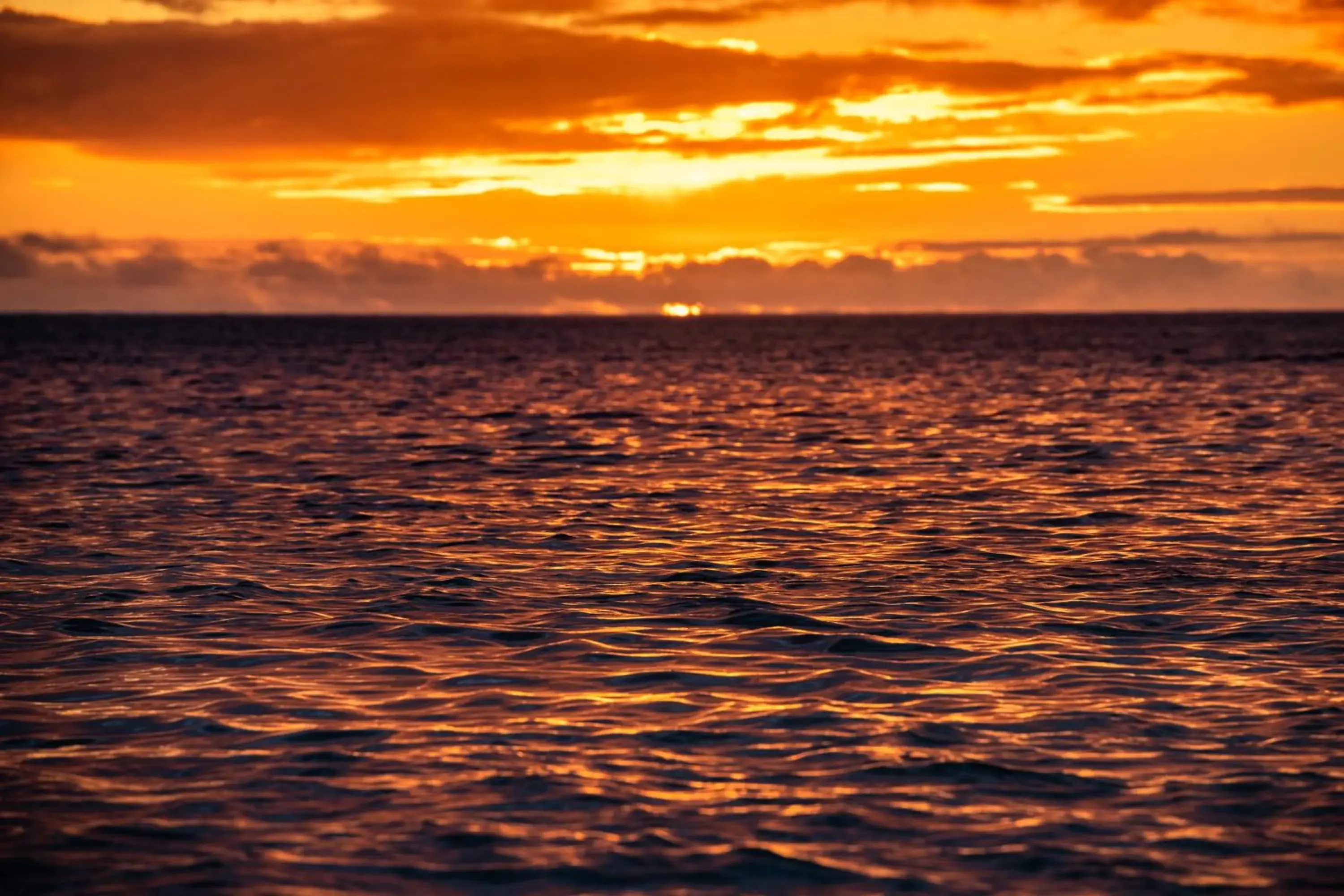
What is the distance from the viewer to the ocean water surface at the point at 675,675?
9453 millimetres

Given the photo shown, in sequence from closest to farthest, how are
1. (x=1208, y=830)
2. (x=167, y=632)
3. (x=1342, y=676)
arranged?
(x=1208, y=830) → (x=1342, y=676) → (x=167, y=632)

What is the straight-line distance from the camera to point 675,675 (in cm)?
1390

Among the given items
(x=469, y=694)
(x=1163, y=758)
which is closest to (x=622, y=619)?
(x=469, y=694)

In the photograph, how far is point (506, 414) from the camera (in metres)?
53.8

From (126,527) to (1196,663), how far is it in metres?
17.5

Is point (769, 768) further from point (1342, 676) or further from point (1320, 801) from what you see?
point (1342, 676)

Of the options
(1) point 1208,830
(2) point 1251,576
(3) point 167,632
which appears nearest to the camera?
(1) point 1208,830

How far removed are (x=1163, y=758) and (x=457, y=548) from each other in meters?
13.0

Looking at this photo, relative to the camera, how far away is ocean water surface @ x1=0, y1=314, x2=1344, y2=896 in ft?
31.0

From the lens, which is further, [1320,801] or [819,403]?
[819,403]

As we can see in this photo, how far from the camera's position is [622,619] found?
1653 centimetres

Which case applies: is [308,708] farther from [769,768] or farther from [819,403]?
[819,403]

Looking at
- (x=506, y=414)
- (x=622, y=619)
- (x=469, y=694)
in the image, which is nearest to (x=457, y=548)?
(x=622, y=619)

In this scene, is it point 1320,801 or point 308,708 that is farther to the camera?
point 308,708
